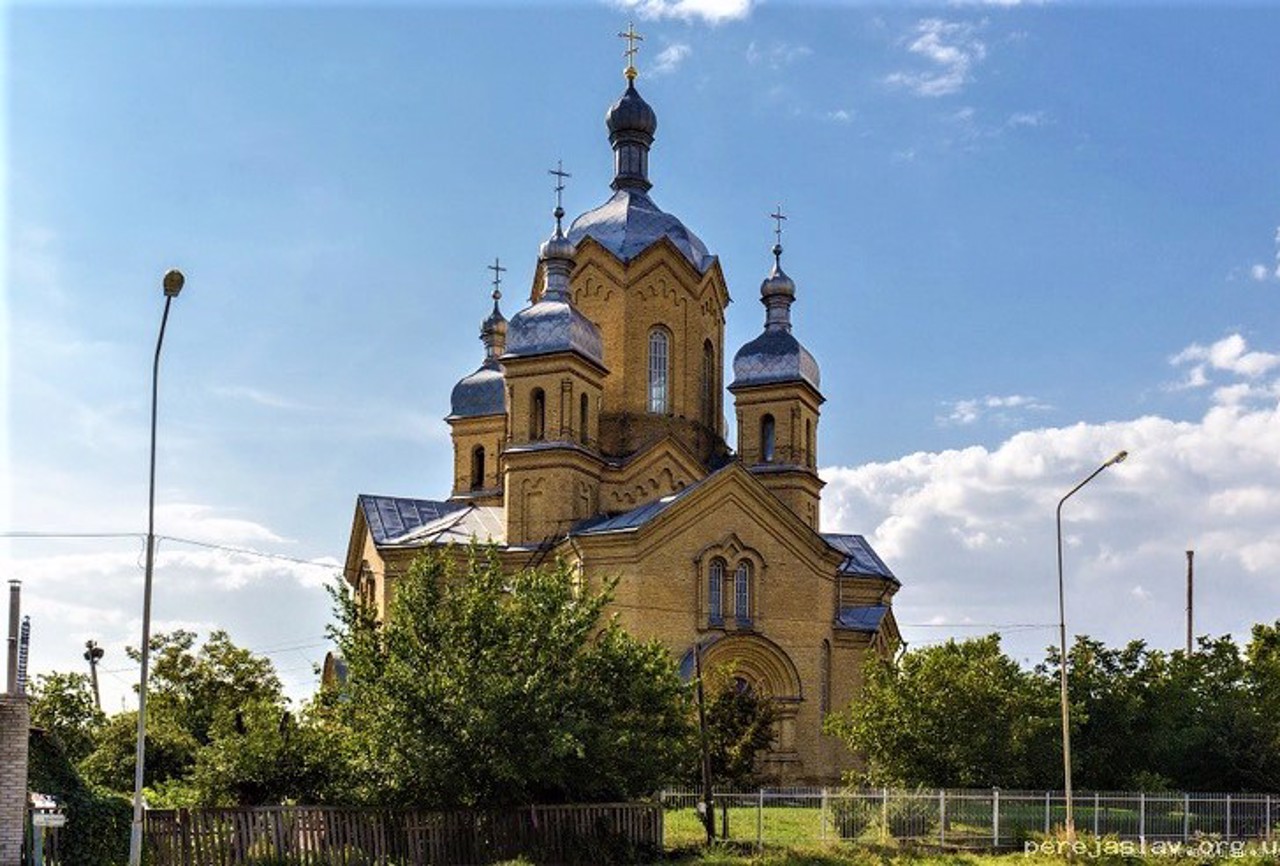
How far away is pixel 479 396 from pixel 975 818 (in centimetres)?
3136

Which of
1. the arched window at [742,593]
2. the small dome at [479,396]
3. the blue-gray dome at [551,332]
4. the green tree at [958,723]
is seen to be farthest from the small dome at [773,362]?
the green tree at [958,723]

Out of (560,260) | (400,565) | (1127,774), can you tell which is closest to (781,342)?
(560,260)

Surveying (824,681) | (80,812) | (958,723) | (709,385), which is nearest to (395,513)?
(709,385)

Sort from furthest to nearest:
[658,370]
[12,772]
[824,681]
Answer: [658,370] < [824,681] < [12,772]

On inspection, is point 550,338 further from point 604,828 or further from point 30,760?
point 30,760

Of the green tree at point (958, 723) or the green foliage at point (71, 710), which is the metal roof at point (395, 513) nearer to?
the green foliage at point (71, 710)

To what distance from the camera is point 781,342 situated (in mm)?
50375

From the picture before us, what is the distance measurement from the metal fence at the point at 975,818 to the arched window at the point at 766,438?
17151mm

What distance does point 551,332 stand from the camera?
46.0 m

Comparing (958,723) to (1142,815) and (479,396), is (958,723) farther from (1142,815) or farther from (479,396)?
(479,396)

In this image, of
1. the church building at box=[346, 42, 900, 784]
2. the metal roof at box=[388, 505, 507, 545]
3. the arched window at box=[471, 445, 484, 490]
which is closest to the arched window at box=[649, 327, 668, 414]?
the church building at box=[346, 42, 900, 784]

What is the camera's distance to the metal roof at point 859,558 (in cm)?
5116

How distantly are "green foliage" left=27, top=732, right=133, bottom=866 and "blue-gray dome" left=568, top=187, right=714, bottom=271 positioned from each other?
29.1m

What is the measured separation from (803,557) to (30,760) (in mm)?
25190
